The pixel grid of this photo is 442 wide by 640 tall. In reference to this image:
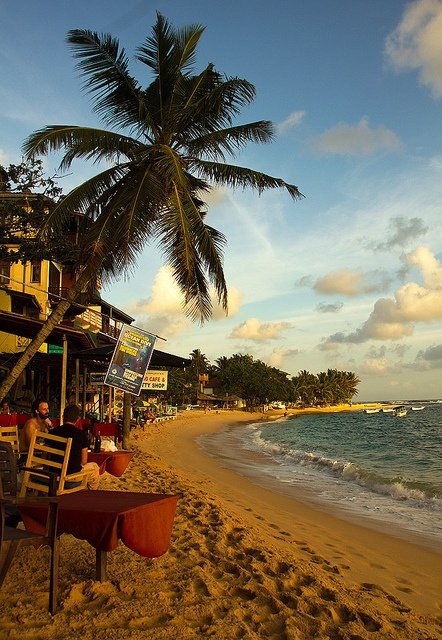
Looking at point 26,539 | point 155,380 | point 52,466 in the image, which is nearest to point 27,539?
point 26,539

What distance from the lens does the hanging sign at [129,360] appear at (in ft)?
31.2

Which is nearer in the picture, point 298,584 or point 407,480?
point 298,584

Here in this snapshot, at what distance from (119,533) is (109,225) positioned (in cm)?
772

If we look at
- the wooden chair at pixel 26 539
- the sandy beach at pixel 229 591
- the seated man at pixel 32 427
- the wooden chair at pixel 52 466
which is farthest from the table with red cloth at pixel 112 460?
the wooden chair at pixel 26 539

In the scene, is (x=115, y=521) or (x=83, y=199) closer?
(x=115, y=521)

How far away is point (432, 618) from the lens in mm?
4461

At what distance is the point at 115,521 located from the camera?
3.56 metres

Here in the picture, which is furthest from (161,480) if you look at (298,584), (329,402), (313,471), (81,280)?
(329,402)

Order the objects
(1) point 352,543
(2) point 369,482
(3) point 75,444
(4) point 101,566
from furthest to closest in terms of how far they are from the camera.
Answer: (2) point 369,482, (1) point 352,543, (3) point 75,444, (4) point 101,566

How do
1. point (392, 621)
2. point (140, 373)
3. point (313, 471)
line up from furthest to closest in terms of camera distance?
point (313, 471)
point (140, 373)
point (392, 621)

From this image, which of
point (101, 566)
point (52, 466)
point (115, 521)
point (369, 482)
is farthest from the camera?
point (369, 482)

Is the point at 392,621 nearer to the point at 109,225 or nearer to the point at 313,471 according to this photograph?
the point at 109,225

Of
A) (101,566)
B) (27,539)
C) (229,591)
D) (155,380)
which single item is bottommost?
(229,591)

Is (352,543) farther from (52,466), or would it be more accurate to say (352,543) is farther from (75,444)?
(52,466)
